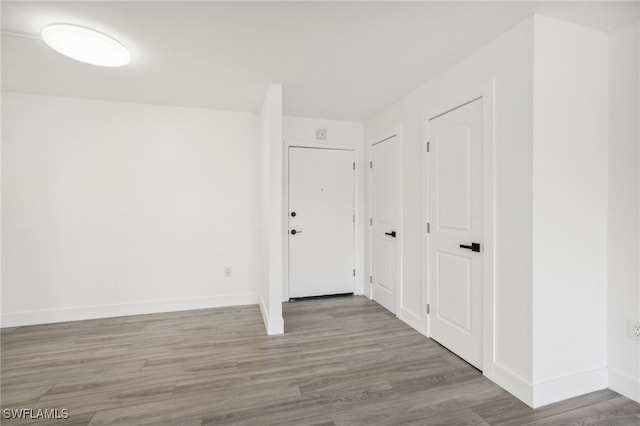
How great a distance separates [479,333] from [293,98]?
2.83m

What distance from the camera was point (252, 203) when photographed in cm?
379

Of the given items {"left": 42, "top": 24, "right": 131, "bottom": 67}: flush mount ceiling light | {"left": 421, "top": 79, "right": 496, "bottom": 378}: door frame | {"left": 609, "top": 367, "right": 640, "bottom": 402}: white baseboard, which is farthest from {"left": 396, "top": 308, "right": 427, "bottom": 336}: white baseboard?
{"left": 42, "top": 24, "right": 131, "bottom": 67}: flush mount ceiling light

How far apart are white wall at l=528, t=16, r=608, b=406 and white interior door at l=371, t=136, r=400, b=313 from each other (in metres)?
1.52

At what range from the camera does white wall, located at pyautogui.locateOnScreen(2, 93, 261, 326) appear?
3.09 meters

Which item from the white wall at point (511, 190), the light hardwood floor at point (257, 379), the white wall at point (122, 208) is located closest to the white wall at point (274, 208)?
the light hardwood floor at point (257, 379)

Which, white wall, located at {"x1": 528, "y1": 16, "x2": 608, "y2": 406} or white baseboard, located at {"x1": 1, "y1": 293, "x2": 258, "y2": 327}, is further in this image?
white baseboard, located at {"x1": 1, "y1": 293, "x2": 258, "y2": 327}

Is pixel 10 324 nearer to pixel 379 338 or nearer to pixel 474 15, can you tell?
pixel 379 338

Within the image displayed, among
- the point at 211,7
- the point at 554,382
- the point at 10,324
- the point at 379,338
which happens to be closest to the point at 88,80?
the point at 211,7

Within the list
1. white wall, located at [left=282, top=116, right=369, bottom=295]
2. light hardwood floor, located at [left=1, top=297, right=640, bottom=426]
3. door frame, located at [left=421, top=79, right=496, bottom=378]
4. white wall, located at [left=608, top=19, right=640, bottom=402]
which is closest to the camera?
light hardwood floor, located at [left=1, top=297, right=640, bottom=426]

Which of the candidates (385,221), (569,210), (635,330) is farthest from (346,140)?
(635,330)

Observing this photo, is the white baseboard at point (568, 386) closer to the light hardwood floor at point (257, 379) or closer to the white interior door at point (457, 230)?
the light hardwood floor at point (257, 379)

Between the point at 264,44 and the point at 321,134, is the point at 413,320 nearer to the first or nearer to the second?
the point at 321,134

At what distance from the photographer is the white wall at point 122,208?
3.09m

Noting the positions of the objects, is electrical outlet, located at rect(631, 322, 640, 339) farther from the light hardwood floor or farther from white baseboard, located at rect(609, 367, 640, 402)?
the light hardwood floor
